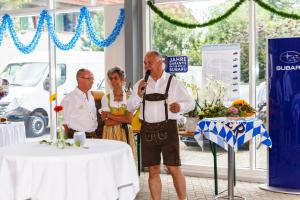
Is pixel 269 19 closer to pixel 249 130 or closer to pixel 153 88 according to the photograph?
pixel 249 130

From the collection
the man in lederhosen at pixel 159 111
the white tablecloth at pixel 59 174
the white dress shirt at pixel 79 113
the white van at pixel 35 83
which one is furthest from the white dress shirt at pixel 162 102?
the white van at pixel 35 83

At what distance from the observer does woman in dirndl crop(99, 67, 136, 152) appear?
4.74 metres

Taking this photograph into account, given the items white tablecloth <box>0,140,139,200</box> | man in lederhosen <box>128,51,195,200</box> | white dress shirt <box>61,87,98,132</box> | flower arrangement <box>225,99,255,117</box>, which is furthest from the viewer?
flower arrangement <box>225,99,255,117</box>

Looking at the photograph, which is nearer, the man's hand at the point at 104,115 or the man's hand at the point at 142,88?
the man's hand at the point at 142,88

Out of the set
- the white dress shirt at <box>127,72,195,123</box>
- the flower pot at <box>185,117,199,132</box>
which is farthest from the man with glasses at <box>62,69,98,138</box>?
the flower pot at <box>185,117,199,132</box>

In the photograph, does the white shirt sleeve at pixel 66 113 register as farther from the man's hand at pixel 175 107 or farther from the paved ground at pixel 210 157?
the paved ground at pixel 210 157

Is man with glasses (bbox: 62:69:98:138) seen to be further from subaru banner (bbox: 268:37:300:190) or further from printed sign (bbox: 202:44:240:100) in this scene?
printed sign (bbox: 202:44:240:100)

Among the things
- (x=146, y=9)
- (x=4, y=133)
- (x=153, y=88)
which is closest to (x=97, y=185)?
(x=153, y=88)

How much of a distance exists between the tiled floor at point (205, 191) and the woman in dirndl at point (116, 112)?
0.91 metres

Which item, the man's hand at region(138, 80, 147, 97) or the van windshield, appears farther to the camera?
the van windshield

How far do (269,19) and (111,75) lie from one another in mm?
2477

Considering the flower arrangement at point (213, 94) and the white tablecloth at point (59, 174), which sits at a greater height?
the flower arrangement at point (213, 94)

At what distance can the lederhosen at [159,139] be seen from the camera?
14.2 feet

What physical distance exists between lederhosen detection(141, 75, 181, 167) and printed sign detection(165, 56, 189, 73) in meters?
2.31
